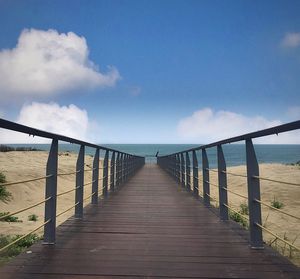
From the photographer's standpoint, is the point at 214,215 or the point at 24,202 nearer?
the point at 214,215

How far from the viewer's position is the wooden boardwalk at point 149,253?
2742mm

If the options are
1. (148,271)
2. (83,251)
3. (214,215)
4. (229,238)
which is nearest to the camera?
(148,271)

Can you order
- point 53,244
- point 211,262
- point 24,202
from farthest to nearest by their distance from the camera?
point 24,202
point 53,244
point 211,262

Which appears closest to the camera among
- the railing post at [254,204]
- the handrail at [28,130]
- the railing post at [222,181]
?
the handrail at [28,130]

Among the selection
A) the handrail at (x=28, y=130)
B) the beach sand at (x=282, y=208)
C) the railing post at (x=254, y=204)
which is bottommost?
the beach sand at (x=282, y=208)

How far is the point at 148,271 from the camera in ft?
9.12

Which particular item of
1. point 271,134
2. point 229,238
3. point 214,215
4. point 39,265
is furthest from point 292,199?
point 39,265

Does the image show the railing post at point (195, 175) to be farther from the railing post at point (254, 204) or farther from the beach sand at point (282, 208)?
the railing post at point (254, 204)

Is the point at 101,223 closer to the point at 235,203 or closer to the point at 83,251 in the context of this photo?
the point at 83,251

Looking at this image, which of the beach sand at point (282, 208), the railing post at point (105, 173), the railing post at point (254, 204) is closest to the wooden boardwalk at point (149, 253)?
the railing post at point (254, 204)

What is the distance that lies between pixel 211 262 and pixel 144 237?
3.49 feet

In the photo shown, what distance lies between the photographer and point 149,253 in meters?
3.26

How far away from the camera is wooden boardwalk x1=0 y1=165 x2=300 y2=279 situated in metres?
2.74

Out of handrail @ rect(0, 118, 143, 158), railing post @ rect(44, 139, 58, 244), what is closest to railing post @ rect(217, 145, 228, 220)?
handrail @ rect(0, 118, 143, 158)
